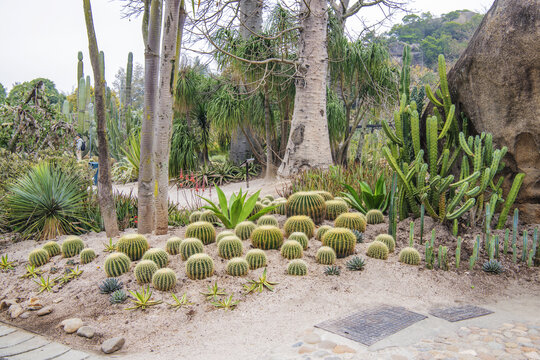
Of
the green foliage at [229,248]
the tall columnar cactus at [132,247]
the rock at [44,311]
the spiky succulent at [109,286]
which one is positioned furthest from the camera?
the tall columnar cactus at [132,247]

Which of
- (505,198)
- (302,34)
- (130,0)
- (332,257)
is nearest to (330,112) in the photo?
(302,34)

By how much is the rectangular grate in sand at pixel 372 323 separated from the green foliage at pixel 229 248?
144 cm

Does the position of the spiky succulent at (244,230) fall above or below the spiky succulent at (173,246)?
above

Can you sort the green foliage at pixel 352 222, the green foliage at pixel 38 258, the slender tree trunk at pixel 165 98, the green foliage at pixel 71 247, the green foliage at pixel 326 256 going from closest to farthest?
the green foliage at pixel 326 256, the green foliage at pixel 38 258, the green foliage at pixel 71 247, the green foliage at pixel 352 222, the slender tree trunk at pixel 165 98

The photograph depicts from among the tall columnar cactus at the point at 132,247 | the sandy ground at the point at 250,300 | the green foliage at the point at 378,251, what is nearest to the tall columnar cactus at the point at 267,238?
the sandy ground at the point at 250,300

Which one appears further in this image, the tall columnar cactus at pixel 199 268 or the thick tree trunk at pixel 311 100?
the thick tree trunk at pixel 311 100

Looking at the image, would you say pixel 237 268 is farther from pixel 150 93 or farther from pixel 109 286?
pixel 150 93

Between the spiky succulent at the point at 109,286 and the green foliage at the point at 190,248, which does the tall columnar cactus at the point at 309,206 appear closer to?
the green foliage at the point at 190,248

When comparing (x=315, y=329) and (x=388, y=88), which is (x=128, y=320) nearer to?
(x=315, y=329)

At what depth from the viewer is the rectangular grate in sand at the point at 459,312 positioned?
358 cm

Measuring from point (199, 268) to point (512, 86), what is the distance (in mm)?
4138

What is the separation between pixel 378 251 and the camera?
15.3 ft

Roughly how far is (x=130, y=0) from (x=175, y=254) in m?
5.30

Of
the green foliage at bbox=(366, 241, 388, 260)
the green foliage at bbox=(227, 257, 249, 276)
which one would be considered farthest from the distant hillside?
the green foliage at bbox=(227, 257, 249, 276)
